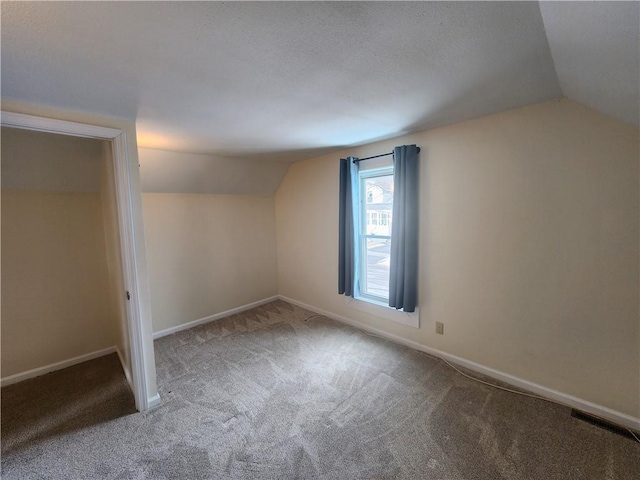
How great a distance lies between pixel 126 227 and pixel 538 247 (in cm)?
307

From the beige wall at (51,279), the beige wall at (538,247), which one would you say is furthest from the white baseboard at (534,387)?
the beige wall at (51,279)

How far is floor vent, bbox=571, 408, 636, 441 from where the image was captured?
1759mm

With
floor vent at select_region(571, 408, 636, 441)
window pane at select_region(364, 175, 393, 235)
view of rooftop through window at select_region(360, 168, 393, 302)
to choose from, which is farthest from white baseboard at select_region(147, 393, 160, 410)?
floor vent at select_region(571, 408, 636, 441)

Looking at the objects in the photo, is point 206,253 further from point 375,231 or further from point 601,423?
point 601,423

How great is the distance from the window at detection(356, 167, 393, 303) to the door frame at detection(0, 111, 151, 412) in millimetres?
2265

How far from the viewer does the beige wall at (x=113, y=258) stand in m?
2.18

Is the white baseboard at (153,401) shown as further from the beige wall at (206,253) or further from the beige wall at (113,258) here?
the beige wall at (206,253)

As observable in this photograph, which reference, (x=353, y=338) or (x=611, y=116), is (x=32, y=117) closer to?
(x=353, y=338)

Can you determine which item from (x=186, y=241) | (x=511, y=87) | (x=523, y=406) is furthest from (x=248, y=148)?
(x=523, y=406)

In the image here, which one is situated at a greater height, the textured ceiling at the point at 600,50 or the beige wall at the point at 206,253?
the textured ceiling at the point at 600,50

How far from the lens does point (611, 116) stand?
68.1 inches

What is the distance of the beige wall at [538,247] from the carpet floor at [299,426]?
0.36 meters

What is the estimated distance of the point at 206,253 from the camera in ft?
12.2

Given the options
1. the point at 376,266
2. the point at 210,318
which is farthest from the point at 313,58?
the point at 210,318
